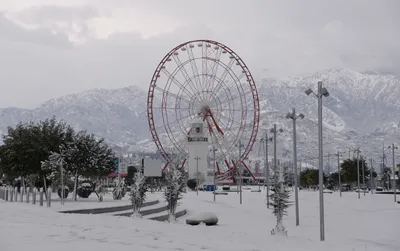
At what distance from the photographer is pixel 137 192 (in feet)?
102

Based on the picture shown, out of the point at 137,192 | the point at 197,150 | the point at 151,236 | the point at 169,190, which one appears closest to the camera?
the point at 151,236

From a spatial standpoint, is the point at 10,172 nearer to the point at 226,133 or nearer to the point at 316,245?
the point at 316,245

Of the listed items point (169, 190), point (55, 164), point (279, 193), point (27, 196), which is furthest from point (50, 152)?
point (279, 193)

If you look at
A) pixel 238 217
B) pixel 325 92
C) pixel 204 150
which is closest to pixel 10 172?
pixel 238 217

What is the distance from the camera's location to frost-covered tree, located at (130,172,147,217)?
31141 millimetres

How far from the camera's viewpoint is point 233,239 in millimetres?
21453

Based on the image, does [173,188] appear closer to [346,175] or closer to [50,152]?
[50,152]

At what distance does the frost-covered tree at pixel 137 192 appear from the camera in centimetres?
3114

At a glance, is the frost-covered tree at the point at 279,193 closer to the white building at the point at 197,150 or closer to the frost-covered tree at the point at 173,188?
the frost-covered tree at the point at 173,188

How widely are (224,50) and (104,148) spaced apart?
121 feet

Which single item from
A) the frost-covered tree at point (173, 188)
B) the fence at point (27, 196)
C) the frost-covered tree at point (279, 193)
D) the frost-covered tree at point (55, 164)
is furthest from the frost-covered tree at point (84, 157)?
the frost-covered tree at point (279, 193)

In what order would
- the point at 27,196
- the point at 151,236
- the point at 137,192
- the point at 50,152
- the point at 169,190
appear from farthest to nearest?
the point at 50,152, the point at 27,196, the point at 169,190, the point at 137,192, the point at 151,236

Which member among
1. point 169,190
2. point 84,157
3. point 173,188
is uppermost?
point 84,157

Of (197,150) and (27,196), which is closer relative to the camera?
(27,196)
